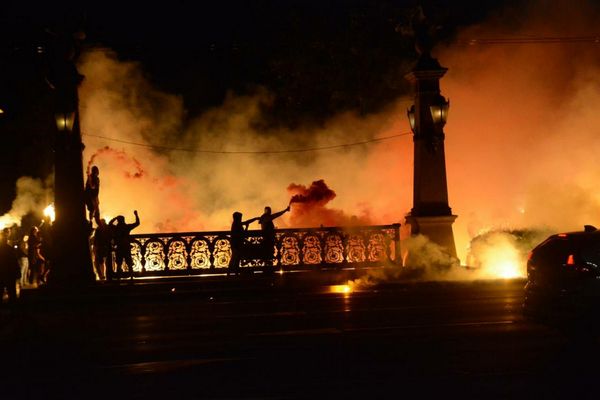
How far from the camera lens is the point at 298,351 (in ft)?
35.8

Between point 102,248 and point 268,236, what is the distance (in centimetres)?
418

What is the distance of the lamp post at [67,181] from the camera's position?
21.0 m

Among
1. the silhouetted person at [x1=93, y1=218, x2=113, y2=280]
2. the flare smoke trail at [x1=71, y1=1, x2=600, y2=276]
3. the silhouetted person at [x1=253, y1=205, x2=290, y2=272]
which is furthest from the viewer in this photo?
the flare smoke trail at [x1=71, y1=1, x2=600, y2=276]

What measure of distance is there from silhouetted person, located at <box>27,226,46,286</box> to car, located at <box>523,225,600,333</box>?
14563 mm

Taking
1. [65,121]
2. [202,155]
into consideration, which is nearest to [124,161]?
[202,155]

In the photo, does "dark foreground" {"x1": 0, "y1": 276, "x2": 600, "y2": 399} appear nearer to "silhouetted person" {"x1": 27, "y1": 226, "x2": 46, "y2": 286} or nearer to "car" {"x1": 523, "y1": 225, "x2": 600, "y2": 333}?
"car" {"x1": 523, "y1": 225, "x2": 600, "y2": 333}

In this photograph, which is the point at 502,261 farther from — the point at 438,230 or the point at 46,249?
the point at 46,249

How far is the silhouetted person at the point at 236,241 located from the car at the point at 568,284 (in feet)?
35.7

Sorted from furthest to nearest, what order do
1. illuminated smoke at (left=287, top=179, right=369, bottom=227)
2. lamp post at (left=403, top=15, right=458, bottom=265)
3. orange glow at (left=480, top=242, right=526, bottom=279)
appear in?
illuminated smoke at (left=287, top=179, right=369, bottom=227)
lamp post at (left=403, top=15, right=458, bottom=265)
orange glow at (left=480, top=242, right=526, bottom=279)

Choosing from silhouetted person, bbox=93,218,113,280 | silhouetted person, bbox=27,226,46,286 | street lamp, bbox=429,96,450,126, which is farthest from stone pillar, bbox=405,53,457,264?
silhouetted person, bbox=27,226,46,286

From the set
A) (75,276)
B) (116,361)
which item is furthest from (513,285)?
(116,361)

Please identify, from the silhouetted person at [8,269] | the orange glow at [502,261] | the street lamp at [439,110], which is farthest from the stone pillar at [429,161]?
the silhouetted person at [8,269]

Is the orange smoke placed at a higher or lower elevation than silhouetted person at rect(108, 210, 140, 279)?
higher

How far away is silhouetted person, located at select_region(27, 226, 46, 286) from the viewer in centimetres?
2245
